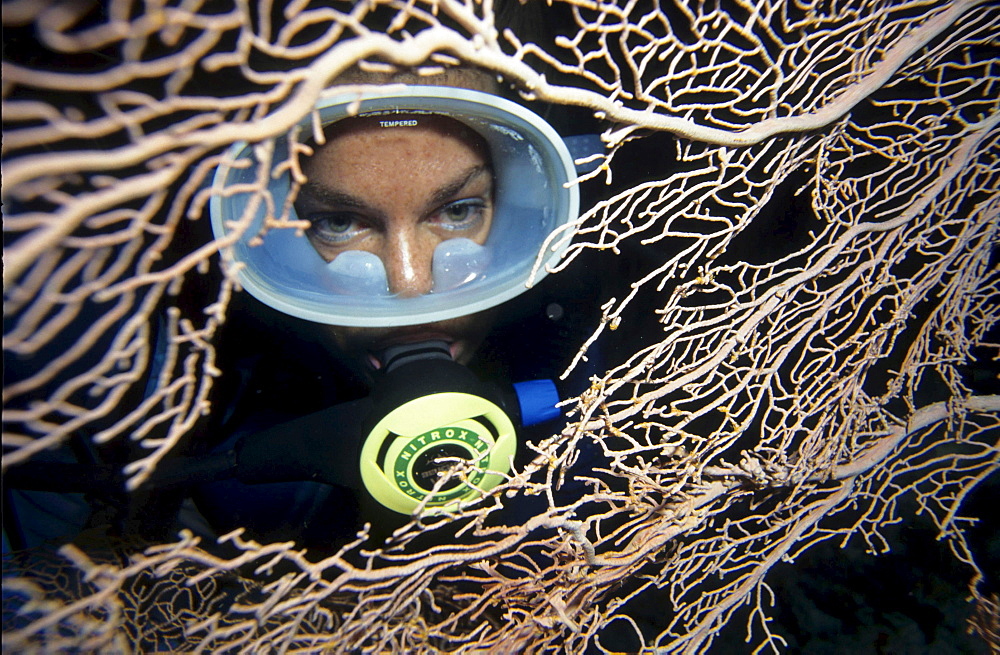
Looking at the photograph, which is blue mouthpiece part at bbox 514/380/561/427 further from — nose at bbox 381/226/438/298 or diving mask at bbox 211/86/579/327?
nose at bbox 381/226/438/298

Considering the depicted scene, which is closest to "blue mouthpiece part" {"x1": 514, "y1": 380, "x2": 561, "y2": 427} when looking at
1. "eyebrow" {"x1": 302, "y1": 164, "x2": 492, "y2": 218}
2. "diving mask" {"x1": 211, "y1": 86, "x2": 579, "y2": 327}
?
"diving mask" {"x1": 211, "y1": 86, "x2": 579, "y2": 327}

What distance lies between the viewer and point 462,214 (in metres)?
2.09

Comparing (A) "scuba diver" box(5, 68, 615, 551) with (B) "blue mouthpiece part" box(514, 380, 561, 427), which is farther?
(B) "blue mouthpiece part" box(514, 380, 561, 427)

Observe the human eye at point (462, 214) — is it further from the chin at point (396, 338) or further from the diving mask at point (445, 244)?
the chin at point (396, 338)

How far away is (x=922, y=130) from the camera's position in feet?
4.55

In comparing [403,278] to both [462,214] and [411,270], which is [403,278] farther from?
[462,214]

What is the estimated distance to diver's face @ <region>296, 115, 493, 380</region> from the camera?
1.58 m

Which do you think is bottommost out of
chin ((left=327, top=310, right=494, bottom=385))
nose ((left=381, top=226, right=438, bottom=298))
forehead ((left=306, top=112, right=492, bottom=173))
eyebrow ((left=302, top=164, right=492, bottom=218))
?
chin ((left=327, top=310, right=494, bottom=385))

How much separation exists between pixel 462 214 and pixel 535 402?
968mm

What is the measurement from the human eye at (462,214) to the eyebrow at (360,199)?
0.15m

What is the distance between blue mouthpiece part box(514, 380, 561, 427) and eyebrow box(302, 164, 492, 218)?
0.84 metres

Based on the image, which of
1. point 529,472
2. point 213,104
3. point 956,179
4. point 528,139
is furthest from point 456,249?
point 956,179

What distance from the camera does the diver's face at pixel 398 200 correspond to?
1576mm

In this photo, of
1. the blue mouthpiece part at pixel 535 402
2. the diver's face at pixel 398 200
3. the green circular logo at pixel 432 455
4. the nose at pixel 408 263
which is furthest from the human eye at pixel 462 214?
the green circular logo at pixel 432 455
